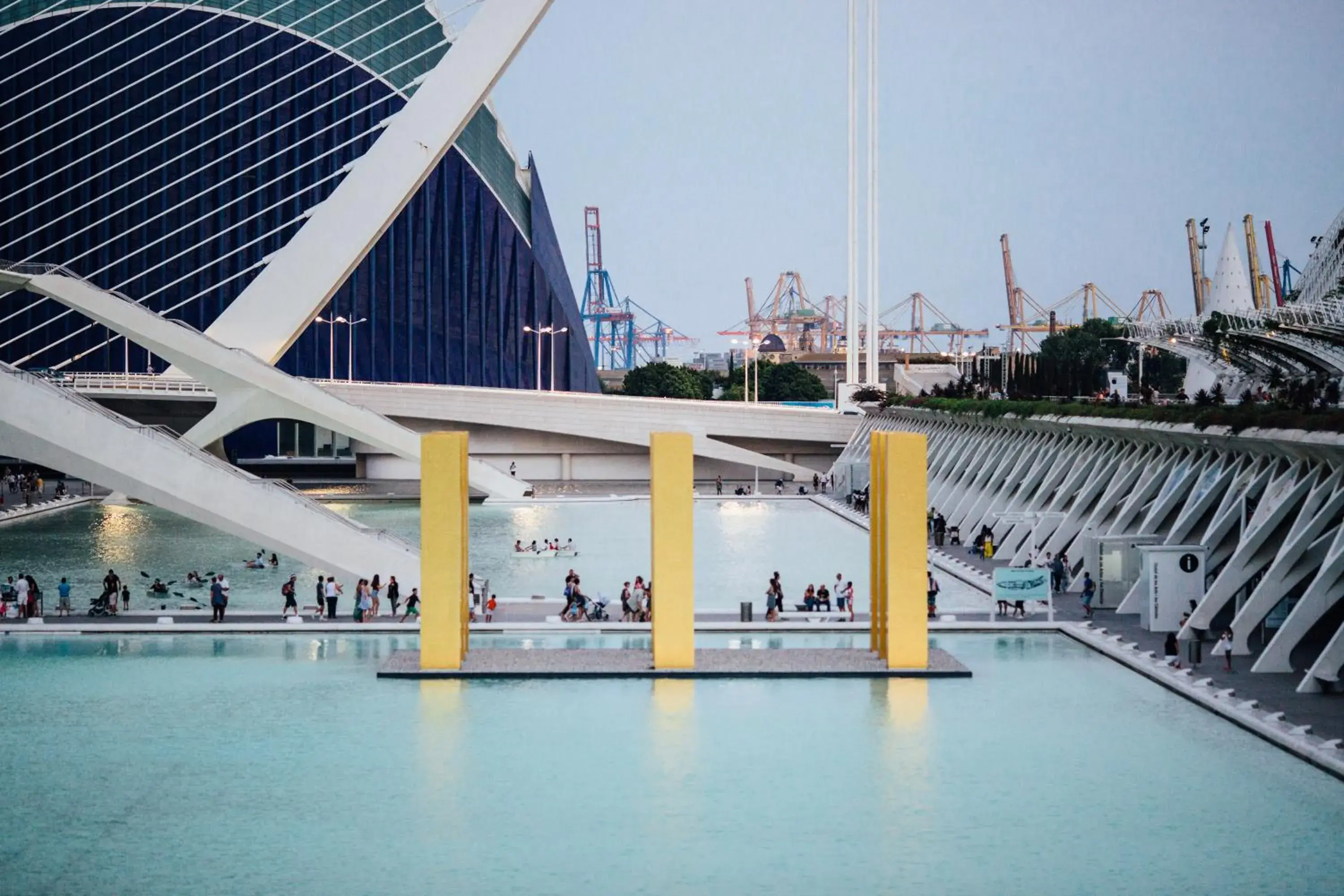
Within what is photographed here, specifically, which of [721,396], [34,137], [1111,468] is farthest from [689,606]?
[721,396]

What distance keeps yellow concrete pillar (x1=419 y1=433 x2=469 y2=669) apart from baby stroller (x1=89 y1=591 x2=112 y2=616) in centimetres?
539

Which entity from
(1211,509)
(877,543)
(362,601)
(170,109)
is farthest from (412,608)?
(170,109)

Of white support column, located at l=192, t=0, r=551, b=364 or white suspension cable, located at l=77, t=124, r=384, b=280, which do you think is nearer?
white support column, located at l=192, t=0, r=551, b=364

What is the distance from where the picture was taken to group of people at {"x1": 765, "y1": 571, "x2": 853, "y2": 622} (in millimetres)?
18734

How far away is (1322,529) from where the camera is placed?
14680 millimetres

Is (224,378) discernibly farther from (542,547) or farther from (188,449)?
(188,449)

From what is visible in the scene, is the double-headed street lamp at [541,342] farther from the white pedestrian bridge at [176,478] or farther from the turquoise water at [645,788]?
the turquoise water at [645,788]

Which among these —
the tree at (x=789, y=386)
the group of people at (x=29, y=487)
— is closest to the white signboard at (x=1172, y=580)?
the group of people at (x=29, y=487)

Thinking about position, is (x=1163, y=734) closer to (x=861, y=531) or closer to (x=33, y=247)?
(x=861, y=531)

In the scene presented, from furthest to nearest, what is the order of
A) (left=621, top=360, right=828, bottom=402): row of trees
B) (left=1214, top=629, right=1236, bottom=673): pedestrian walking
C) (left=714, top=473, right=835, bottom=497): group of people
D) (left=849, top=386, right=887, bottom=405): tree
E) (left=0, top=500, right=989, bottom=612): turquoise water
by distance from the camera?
(left=621, top=360, right=828, bottom=402): row of trees, (left=849, top=386, right=887, bottom=405): tree, (left=714, top=473, right=835, bottom=497): group of people, (left=0, top=500, right=989, bottom=612): turquoise water, (left=1214, top=629, right=1236, bottom=673): pedestrian walking

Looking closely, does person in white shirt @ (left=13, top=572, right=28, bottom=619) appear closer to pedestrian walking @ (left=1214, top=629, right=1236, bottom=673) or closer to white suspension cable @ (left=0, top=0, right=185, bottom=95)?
pedestrian walking @ (left=1214, top=629, right=1236, bottom=673)

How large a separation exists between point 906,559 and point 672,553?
2.19m

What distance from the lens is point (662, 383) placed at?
69.9 meters

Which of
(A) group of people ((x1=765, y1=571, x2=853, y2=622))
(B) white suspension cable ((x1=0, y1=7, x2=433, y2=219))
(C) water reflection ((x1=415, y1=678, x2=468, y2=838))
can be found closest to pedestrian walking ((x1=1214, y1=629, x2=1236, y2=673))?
(A) group of people ((x1=765, y1=571, x2=853, y2=622))
